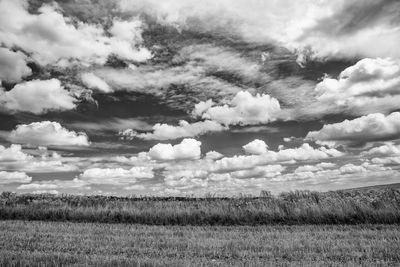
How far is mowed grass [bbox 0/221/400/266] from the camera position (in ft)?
26.7

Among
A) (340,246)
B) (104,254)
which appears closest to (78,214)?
(104,254)

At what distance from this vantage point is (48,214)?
19.7m

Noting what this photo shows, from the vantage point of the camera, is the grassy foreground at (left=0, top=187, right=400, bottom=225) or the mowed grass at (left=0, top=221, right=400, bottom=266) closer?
the mowed grass at (left=0, top=221, right=400, bottom=266)

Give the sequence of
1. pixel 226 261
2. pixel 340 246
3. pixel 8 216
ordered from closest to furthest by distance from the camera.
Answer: pixel 226 261, pixel 340 246, pixel 8 216

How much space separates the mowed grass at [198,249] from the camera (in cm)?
814

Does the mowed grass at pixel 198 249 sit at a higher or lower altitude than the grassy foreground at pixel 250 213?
lower

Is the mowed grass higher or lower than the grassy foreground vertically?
lower

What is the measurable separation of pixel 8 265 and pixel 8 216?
14.7 meters

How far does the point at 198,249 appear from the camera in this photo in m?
10.0

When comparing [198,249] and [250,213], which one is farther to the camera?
[250,213]

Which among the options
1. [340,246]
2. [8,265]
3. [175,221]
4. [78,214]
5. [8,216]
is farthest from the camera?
[8,216]

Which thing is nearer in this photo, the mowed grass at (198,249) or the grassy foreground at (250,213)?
the mowed grass at (198,249)

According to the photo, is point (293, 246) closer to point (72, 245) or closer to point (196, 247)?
point (196, 247)

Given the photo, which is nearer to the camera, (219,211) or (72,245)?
(72,245)
